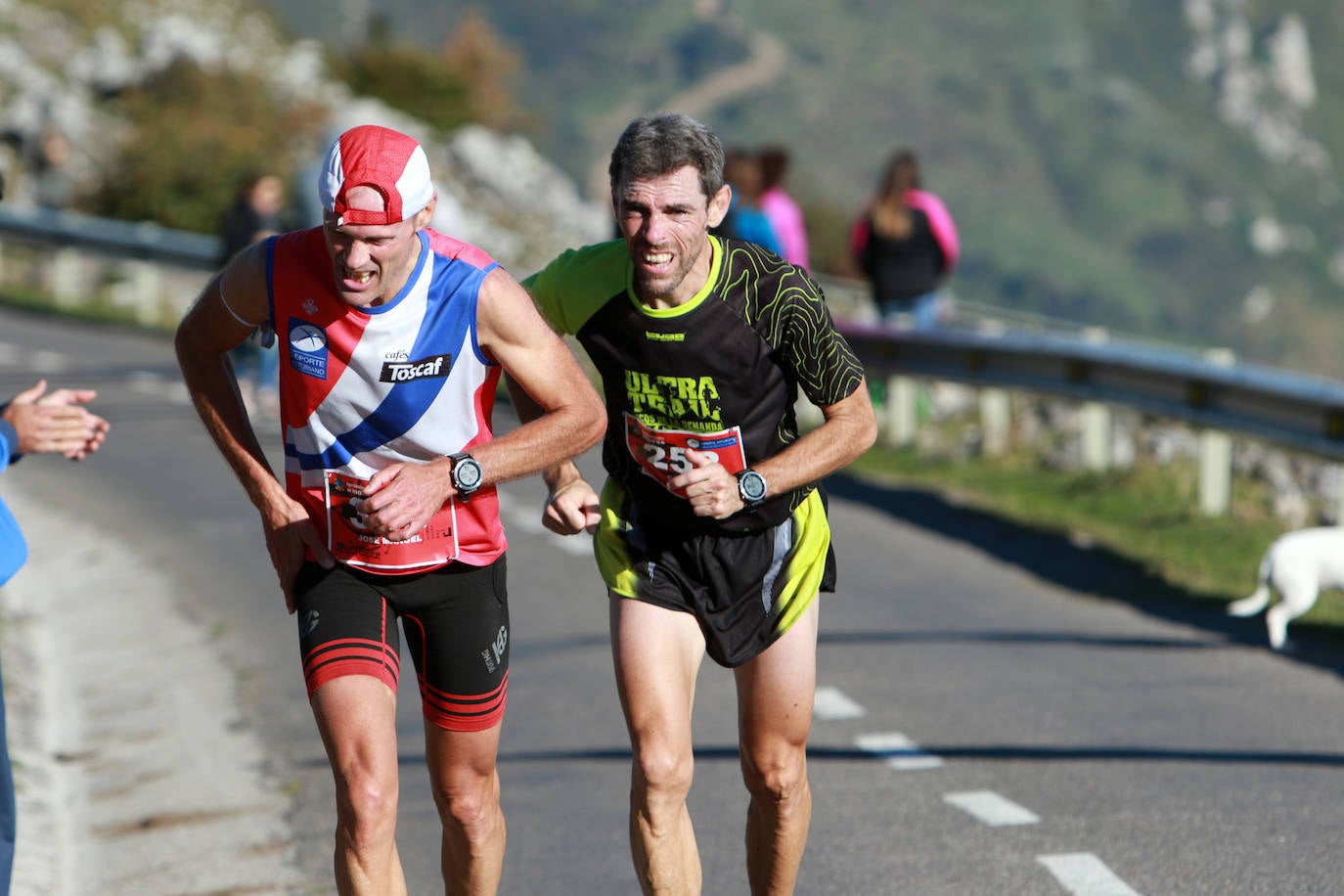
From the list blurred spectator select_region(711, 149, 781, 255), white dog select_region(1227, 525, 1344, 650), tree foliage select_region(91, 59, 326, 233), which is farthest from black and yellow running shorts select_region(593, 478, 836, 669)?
tree foliage select_region(91, 59, 326, 233)

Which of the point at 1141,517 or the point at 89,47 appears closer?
the point at 1141,517

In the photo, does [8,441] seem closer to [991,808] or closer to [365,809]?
[365,809]

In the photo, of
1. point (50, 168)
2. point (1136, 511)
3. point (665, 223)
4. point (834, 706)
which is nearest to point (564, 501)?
point (665, 223)

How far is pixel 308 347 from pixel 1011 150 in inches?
7088

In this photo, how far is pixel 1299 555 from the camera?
8438mm

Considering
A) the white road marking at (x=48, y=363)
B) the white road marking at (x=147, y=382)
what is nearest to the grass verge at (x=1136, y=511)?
the white road marking at (x=147, y=382)

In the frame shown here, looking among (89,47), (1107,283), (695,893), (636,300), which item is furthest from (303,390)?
(1107,283)

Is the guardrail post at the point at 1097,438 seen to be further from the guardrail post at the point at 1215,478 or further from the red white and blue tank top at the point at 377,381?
the red white and blue tank top at the point at 377,381

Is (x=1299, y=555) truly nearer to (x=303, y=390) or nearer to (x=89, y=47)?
Result: (x=303, y=390)

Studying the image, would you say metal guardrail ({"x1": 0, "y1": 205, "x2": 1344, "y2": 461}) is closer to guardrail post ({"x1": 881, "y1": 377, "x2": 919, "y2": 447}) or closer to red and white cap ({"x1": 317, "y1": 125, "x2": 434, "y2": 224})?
guardrail post ({"x1": 881, "y1": 377, "x2": 919, "y2": 447})

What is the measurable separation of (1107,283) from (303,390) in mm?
150214

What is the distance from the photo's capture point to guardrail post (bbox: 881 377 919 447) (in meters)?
16.5

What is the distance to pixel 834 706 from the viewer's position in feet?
27.4

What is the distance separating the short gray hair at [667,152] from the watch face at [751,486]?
0.68 m
